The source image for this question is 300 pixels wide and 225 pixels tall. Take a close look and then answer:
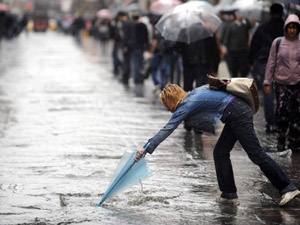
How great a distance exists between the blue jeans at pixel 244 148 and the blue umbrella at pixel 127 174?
2.60 feet

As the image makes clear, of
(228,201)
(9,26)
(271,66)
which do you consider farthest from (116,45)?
(9,26)

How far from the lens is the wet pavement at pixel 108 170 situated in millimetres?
8438

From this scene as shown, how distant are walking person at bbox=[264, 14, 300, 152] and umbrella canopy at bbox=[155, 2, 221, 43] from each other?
2.24 m

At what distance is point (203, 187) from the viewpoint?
32.1ft

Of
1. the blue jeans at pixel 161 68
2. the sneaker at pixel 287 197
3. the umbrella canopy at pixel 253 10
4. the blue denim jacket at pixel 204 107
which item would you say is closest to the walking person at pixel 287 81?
the blue denim jacket at pixel 204 107

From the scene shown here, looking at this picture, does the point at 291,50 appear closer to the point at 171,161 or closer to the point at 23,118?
the point at 171,161

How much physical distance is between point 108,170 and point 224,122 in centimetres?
231

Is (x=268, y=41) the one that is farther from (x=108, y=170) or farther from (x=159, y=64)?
(x=159, y=64)

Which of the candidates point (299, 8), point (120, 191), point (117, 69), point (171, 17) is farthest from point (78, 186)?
point (117, 69)

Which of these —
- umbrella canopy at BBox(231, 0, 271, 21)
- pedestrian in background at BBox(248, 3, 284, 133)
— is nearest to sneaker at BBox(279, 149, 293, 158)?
pedestrian in background at BBox(248, 3, 284, 133)

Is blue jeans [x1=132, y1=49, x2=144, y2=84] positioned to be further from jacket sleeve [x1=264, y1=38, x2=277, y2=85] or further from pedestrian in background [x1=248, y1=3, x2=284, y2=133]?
jacket sleeve [x1=264, y1=38, x2=277, y2=85]

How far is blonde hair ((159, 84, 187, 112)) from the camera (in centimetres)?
858

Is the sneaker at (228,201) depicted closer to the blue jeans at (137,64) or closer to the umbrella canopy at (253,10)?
the umbrella canopy at (253,10)

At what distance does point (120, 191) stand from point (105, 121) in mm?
7093
